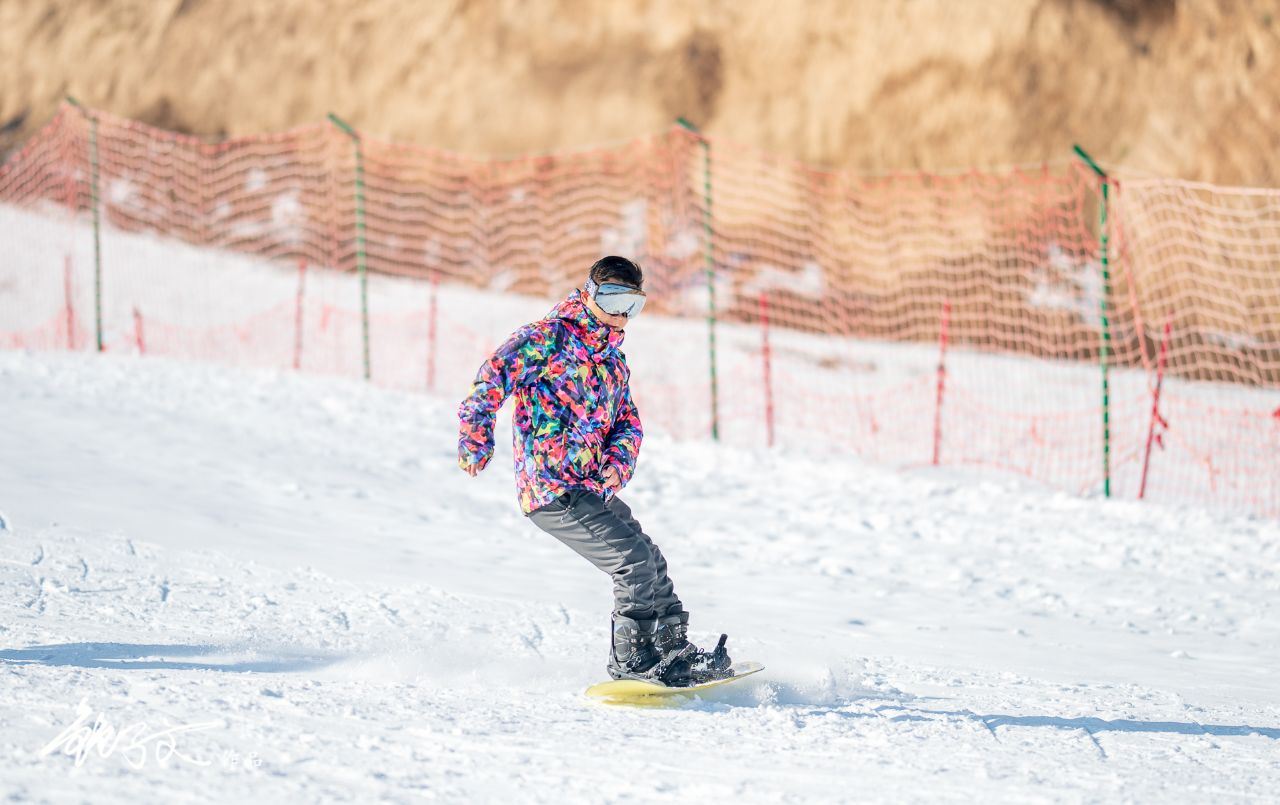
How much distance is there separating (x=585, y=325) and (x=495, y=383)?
366 millimetres

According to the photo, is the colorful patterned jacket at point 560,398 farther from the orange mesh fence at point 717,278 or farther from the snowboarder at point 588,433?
the orange mesh fence at point 717,278

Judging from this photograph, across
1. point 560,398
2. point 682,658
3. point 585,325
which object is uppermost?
point 585,325

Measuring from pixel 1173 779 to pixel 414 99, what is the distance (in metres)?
18.8

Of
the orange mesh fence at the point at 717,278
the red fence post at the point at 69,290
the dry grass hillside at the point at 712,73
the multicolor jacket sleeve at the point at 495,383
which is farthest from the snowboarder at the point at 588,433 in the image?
the dry grass hillside at the point at 712,73

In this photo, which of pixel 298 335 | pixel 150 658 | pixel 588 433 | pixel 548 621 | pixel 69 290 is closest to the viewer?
pixel 588 433

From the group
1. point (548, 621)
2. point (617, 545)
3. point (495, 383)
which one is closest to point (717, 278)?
point (548, 621)

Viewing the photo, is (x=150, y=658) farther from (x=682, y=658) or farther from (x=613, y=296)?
(x=613, y=296)

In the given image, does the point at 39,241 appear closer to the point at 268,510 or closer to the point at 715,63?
the point at 715,63

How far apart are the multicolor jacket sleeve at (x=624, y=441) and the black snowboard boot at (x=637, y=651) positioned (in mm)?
494

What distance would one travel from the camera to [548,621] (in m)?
5.72

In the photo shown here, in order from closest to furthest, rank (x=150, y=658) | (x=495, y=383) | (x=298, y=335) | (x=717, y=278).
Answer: (x=495, y=383), (x=150, y=658), (x=298, y=335), (x=717, y=278)

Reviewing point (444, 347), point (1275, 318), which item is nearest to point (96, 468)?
point (444, 347)

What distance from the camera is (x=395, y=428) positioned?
10133 mm

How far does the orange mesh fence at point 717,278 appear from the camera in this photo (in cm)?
1315
